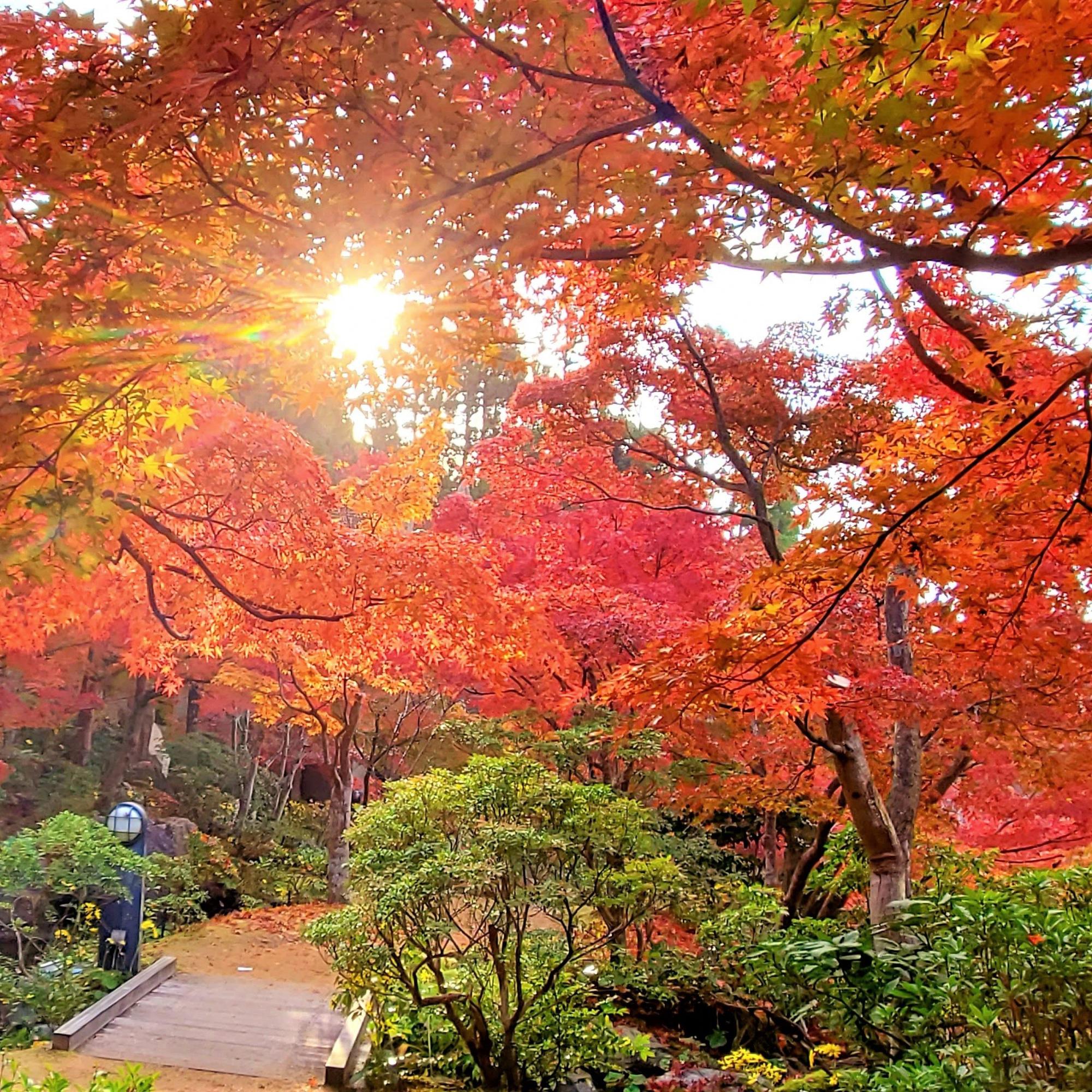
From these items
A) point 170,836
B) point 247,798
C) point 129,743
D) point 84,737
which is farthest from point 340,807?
point 84,737

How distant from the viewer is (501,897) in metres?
3.95

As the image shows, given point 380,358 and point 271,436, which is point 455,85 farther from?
point 271,436

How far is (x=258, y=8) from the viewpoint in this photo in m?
1.60

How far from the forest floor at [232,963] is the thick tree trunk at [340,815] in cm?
42

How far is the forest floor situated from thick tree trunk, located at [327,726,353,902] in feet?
1.38

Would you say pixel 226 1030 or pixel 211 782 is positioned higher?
pixel 211 782

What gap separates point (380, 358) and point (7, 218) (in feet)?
5.86

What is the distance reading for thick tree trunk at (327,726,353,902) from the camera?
9.61 m

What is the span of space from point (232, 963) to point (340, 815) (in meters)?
2.44

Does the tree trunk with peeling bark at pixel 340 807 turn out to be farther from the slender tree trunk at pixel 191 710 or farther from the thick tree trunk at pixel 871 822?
the thick tree trunk at pixel 871 822

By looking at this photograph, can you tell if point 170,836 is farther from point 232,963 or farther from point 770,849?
point 770,849

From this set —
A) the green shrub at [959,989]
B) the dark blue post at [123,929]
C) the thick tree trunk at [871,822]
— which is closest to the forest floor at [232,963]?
the dark blue post at [123,929]

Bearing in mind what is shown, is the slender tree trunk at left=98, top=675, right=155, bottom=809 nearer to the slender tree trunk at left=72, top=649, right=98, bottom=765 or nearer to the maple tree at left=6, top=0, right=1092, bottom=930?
the slender tree trunk at left=72, top=649, right=98, bottom=765

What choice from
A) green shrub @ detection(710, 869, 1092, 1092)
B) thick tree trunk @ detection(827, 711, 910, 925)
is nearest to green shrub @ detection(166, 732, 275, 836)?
thick tree trunk @ detection(827, 711, 910, 925)
